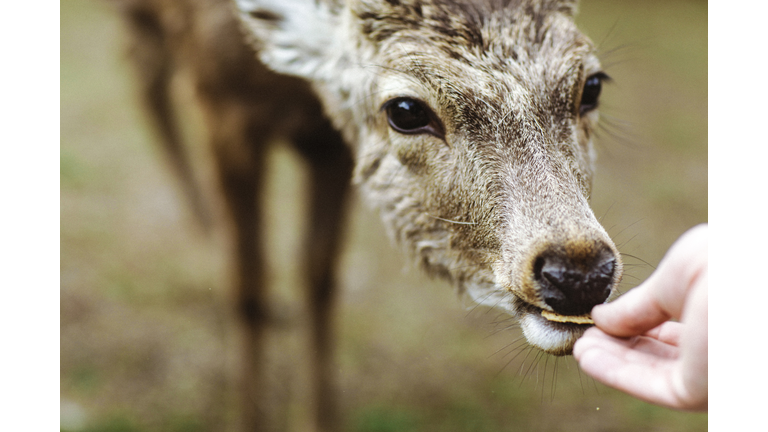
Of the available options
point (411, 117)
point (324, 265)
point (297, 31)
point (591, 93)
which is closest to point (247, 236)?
point (324, 265)

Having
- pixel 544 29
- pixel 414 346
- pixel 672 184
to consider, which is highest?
pixel 544 29

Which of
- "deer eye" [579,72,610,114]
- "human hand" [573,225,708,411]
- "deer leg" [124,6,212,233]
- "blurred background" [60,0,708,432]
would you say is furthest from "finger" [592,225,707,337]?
"deer leg" [124,6,212,233]

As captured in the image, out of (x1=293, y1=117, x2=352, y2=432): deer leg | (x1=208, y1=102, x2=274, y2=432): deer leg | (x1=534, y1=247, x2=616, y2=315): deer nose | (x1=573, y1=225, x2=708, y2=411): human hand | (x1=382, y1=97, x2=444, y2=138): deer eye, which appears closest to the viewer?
(x1=573, y1=225, x2=708, y2=411): human hand

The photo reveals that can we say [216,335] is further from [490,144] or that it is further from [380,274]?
[490,144]

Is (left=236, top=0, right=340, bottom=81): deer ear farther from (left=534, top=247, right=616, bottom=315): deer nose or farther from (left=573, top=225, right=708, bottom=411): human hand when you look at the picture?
(left=573, top=225, right=708, bottom=411): human hand

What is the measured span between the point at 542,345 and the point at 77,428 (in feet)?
6.87

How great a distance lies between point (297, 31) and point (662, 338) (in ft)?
4.34

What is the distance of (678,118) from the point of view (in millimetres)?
3439

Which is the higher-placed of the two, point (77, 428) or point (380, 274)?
point (380, 274)

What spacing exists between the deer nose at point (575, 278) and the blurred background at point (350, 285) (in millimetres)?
789

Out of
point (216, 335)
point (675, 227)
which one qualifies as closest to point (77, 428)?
point (216, 335)

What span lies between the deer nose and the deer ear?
976 millimetres

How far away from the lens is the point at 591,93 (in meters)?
1.49

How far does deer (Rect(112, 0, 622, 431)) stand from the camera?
120cm
